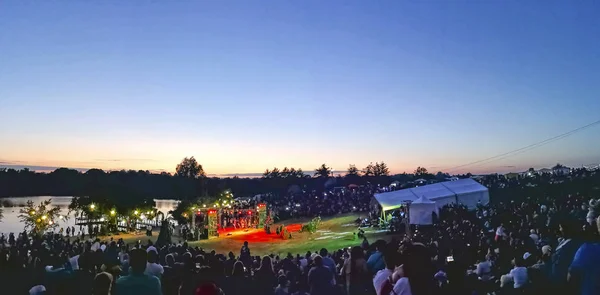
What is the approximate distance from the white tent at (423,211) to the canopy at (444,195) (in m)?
3.73

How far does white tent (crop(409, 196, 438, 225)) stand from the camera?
24.8 meters

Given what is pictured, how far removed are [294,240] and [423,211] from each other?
351 inches

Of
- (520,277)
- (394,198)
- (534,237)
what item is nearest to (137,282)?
(520,277)

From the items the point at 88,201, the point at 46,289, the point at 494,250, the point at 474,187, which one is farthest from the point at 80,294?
the point at 88,201

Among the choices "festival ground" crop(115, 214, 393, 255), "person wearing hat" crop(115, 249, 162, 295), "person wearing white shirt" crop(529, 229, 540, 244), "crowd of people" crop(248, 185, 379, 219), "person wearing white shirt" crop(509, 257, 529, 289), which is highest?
"person wearing hat" crop(115, 249, 162, 295)

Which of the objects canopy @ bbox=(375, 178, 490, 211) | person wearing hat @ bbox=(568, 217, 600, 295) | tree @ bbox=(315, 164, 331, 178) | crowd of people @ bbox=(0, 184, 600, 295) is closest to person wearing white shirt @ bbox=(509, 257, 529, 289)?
crowd of people @ bbox=(0, 184, 600, 295)

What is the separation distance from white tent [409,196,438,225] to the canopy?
3726 mm

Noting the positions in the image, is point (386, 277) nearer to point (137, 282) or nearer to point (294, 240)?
point (137, 282)

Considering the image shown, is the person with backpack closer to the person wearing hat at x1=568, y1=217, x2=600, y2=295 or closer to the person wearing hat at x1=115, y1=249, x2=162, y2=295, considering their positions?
the person wearing hat at x1=568, y1=217, x2=600, y2=295

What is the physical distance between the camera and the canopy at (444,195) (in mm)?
29047

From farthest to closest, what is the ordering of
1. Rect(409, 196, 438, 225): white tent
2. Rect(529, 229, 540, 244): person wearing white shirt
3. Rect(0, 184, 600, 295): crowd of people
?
Rect(409, 196, 438, 225): white tent < Rect(529, 229, 540, 244): person wearing white shirt < Rect(0, 184, 600, 295): crowd of people

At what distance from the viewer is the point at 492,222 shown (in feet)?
64.4

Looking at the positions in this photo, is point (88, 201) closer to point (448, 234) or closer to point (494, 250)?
point (448, 234)

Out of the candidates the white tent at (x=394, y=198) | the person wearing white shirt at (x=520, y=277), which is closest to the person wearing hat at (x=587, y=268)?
the person wearing white shirt at (x=520, y=277)
